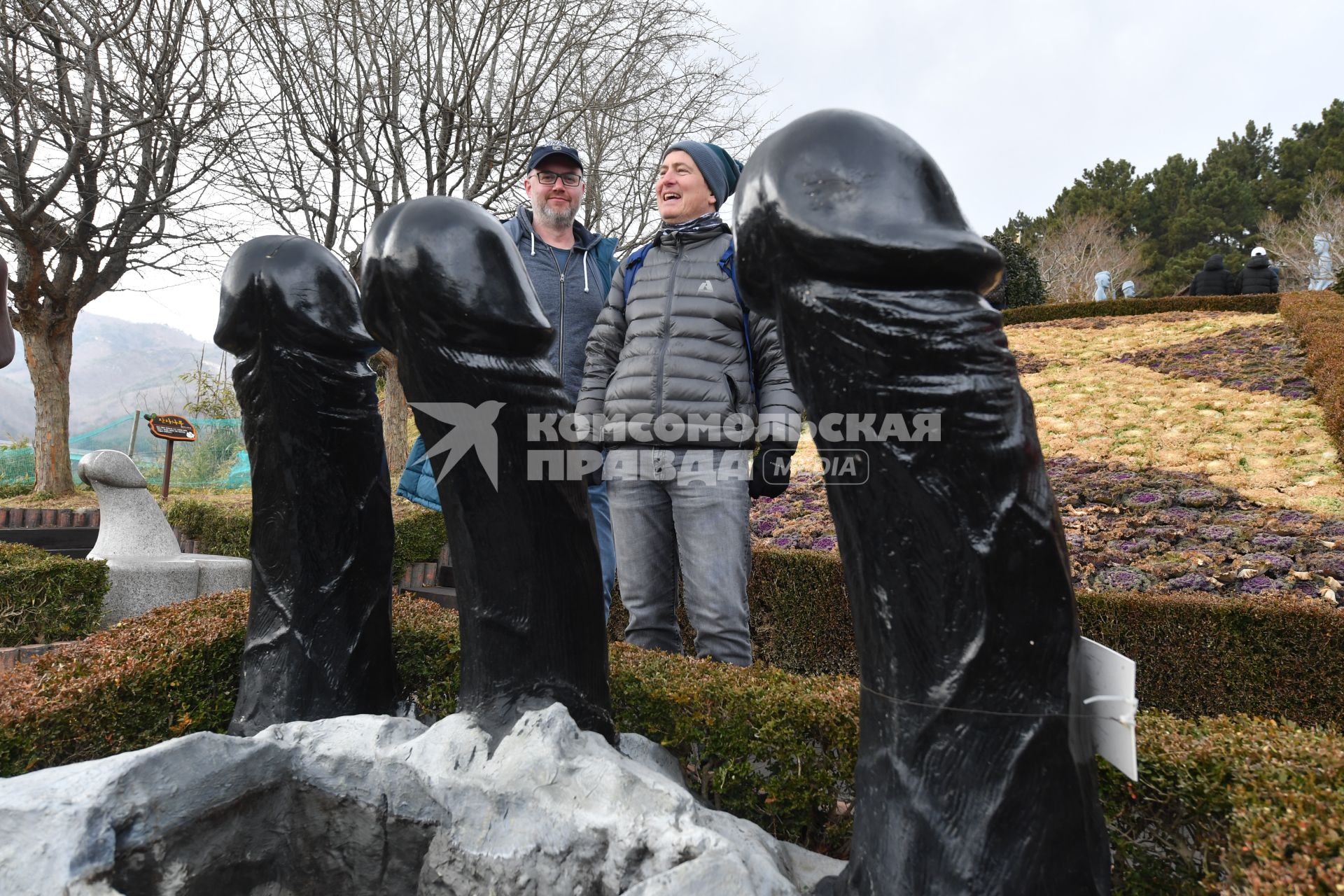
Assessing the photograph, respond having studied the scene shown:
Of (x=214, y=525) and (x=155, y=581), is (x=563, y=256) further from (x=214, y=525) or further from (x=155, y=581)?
(x=214, y=525)

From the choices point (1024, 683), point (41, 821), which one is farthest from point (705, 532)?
point (41, 821)

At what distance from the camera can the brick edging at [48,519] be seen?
9859mm

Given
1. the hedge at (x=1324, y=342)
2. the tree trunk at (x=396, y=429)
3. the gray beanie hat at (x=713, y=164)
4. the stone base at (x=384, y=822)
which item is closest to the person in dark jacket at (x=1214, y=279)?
the hedge at (x=1324, y=342)

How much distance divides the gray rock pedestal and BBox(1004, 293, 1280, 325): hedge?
15.0 m

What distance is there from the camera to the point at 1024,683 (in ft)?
4.36

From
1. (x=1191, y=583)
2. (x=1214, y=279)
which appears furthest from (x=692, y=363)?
(x=1214, y=279)

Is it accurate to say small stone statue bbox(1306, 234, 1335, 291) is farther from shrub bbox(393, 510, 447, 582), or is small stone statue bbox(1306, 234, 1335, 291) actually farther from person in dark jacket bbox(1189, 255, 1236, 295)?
shrub bbox(393, 510, 447, 582)

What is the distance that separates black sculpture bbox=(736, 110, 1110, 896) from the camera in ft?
4.23

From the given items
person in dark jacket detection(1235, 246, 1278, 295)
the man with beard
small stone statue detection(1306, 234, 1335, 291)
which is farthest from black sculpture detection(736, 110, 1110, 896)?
small stone statue detection(1306, 234, 1335, 291)

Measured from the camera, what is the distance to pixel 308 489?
227 cm

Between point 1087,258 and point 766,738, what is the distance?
43.0 m

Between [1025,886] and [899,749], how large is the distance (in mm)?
266

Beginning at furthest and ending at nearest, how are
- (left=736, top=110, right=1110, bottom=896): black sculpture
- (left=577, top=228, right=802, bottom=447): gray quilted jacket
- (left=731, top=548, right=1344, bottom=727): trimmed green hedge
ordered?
(left=731, top=548, right=1344, bottom=727): trimmed green hedge → (left=577, top=228, right=802, bottom=447): gray quilted jacket → (left=736, top=110, right=1110, bottom=896): black sculpture

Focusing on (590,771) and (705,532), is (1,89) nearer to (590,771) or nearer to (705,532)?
(705,532)
